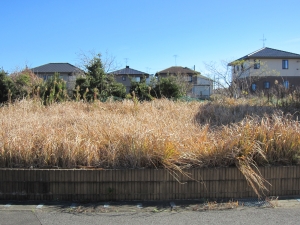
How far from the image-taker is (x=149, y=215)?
3.29 meters

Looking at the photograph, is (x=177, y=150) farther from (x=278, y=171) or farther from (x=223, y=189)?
(x=278, y=171)

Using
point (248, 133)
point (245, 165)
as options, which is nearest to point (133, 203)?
point (245, 165)

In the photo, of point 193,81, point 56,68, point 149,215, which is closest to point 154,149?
point 149,215

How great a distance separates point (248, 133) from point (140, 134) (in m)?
1.69

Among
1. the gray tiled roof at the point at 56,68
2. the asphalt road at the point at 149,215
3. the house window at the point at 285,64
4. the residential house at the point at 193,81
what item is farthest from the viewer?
the gray tiled roof at the point at 56,68

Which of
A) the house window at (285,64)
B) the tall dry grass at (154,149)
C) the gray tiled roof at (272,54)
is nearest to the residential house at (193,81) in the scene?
the gray tiled roof at (272,54)

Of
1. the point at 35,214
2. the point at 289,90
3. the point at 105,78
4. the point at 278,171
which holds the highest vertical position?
the point at 105,78

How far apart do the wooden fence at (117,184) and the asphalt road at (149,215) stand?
24 cm

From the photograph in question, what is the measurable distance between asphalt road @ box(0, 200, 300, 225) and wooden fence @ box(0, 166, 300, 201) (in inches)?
9.4

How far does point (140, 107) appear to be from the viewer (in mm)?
8305

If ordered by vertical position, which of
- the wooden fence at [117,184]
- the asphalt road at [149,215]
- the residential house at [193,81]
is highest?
the residential house at [193,81]

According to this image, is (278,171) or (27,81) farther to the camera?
(27,81)

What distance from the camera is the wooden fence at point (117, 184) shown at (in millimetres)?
3750

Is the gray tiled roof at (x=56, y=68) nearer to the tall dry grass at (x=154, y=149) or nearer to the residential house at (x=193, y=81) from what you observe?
the residential house at (x=193, y=81)
